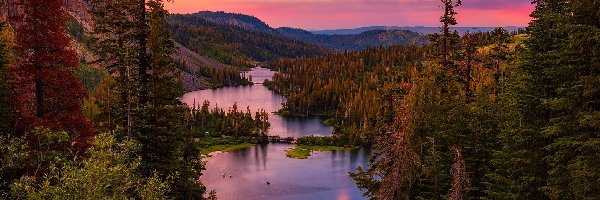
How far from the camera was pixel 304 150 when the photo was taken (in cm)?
15850

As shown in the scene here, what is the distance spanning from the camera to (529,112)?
28.3 metres

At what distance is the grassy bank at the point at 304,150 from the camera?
5925 inches

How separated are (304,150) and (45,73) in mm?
131618

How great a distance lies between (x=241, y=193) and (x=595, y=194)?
90.8 metres

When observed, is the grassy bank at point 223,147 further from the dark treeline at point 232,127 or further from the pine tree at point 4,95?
the pine tree at point 4,95

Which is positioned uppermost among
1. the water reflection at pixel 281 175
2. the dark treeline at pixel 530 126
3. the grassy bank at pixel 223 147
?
the dark treeline at pixel 530 126

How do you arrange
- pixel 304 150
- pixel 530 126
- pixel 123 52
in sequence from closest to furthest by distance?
pixel 530 126 → pixel 123 52 → pixel 304 150

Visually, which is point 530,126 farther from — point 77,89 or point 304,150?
point 304,150

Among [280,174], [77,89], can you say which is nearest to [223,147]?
[280,174]

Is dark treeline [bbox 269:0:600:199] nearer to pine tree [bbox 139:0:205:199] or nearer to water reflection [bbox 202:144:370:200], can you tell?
pine tree [bbox 139:0:205:199]

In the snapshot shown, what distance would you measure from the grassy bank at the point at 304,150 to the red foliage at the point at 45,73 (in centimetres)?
11958

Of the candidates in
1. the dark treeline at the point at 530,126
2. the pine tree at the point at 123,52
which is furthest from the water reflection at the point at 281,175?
the pine tree at the point at 123,52

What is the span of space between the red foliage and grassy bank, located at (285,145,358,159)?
120 metres

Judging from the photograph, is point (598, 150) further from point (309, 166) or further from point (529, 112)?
point (309, 166)
